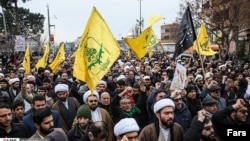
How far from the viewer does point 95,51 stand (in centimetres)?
561

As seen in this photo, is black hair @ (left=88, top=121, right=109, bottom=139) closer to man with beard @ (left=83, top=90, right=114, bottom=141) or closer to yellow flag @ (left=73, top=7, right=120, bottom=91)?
yellow flag @ (left=73, top=7, right=120, bottom=91)

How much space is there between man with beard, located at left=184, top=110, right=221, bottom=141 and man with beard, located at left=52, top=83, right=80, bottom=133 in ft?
8.15

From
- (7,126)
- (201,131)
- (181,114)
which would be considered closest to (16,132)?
(7,126)

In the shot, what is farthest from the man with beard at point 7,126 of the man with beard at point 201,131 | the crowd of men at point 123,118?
the man with beard at point 201,131

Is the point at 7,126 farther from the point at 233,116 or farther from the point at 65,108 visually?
the point at 233,116

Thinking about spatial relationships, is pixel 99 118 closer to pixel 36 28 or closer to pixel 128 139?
pixel 128 139

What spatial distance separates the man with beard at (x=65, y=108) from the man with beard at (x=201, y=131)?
8.15ft

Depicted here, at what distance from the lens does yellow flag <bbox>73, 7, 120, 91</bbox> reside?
5527 mm

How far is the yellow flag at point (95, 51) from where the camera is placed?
18.1 ft

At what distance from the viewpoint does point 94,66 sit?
18.2 feet

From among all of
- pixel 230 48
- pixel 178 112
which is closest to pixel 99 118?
pixel 178 112

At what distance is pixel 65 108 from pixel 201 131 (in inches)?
113

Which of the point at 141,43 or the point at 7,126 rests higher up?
the point at 141,43

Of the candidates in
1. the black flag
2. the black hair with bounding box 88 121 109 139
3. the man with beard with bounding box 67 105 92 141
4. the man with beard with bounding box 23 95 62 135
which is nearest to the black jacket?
the man with beard with bounding box 23 95 62 135
